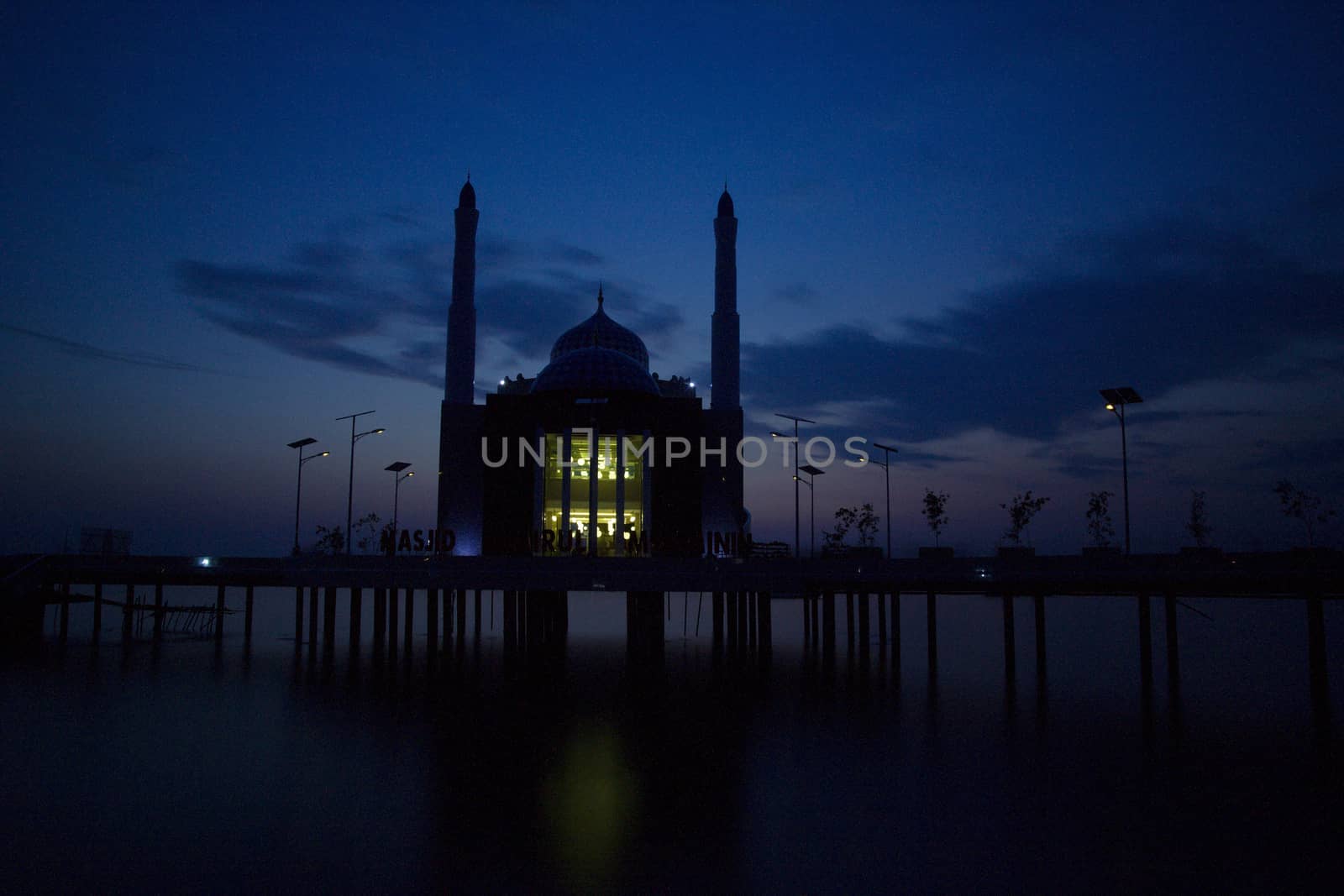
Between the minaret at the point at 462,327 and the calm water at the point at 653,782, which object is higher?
the minaret at the point at 462,327

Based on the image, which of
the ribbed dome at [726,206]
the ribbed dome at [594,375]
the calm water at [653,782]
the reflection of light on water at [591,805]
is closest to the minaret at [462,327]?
the ribbed dome at [594,375]

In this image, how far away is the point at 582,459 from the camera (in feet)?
238

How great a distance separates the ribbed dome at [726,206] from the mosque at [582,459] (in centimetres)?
1564

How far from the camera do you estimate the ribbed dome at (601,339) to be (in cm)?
8625

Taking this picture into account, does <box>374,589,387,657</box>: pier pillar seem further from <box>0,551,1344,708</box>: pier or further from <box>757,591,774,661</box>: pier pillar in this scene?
Result: <box>757,591,774,661</box>: pier pillar

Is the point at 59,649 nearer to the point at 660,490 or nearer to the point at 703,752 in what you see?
the point at 660,490

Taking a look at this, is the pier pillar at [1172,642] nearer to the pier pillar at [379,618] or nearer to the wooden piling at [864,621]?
the wooden piling at [864,621]

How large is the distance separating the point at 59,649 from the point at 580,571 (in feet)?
123

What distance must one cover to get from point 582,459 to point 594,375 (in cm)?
665

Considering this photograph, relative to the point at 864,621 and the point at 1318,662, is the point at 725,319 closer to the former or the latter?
the point at 864,621

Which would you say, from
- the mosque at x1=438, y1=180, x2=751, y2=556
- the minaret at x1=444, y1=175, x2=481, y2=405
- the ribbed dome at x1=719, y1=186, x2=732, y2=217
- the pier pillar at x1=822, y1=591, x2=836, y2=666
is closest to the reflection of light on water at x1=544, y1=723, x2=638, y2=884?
the mosque at x1=438, y1=180, x2=751, y2=556

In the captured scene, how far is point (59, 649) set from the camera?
2322 inches

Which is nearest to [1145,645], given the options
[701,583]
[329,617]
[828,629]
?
[828,629]

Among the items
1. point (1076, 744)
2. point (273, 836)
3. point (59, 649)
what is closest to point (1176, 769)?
point (1076, 744)
